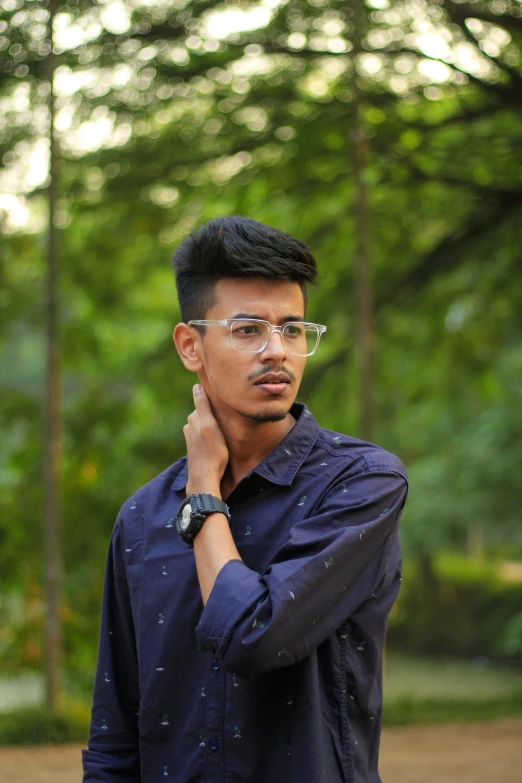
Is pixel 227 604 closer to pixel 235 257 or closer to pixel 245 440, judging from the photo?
pixel 245 440

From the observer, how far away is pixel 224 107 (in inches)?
343

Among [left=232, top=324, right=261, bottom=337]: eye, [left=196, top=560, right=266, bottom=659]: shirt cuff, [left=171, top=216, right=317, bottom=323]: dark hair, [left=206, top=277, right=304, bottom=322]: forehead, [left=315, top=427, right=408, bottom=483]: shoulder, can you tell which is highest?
[left=171, top=216, right=317, bottom=323]: dark hair

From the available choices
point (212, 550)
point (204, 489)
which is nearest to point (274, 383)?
point (204, 489)

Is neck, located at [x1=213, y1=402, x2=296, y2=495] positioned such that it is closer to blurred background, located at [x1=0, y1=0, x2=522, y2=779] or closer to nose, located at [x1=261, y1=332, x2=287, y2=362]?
nose, located at [x1=261, y1=332, x2=287, y2=362]

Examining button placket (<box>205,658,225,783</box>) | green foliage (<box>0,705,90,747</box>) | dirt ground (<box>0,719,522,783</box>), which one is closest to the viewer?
button placket (<box>205,658,225,783</box>)

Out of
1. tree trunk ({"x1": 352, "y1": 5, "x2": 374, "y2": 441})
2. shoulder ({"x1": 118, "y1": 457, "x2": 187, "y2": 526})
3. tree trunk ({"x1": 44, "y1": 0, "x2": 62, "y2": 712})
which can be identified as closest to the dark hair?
shoulder ({"x1": 118, "y1": 457, "x2": 187, "y2": 526})

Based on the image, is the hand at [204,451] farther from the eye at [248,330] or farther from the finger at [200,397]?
the eye at [248,330]

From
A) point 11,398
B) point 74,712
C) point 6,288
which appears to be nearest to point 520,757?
point 74,712

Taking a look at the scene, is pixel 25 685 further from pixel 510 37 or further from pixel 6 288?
pixel 510 37

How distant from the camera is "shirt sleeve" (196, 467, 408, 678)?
1562mm

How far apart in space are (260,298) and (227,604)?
603 mm

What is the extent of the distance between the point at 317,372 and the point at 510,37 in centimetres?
368

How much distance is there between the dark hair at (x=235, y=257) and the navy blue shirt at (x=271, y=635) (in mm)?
311

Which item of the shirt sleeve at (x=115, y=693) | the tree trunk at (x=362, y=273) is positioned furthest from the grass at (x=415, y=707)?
the shirt sleeve at (x=115, y=693)
